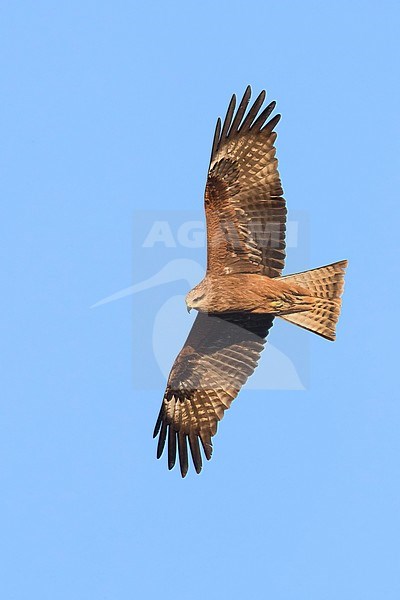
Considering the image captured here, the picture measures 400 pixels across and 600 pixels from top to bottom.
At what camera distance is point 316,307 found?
54.7ft

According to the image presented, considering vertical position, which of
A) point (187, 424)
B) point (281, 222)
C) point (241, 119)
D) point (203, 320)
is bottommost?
point (187, 424)

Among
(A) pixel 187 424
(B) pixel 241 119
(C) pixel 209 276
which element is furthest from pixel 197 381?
(B) pixel 241 119

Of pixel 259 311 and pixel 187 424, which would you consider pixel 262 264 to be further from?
pixel 187 424

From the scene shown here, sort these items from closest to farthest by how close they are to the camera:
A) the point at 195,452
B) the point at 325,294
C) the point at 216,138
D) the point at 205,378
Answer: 1. the point at 216,138
2. the point at 325,294
3. the point at 195,452
4. the point at 205,378

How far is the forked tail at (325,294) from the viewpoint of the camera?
16.7 meters

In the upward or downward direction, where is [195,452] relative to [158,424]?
downward

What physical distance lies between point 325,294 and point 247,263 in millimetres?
1055

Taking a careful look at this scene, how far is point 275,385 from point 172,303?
179cm

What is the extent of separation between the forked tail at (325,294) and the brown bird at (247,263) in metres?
0.01

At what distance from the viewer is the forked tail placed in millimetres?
16688

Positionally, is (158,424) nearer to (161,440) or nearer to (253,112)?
(161,440)

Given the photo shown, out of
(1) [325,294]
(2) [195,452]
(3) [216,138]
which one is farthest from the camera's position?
(2) [195,452]

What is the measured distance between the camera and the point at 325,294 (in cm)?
1670

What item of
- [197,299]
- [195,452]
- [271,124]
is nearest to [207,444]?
[195,452]
